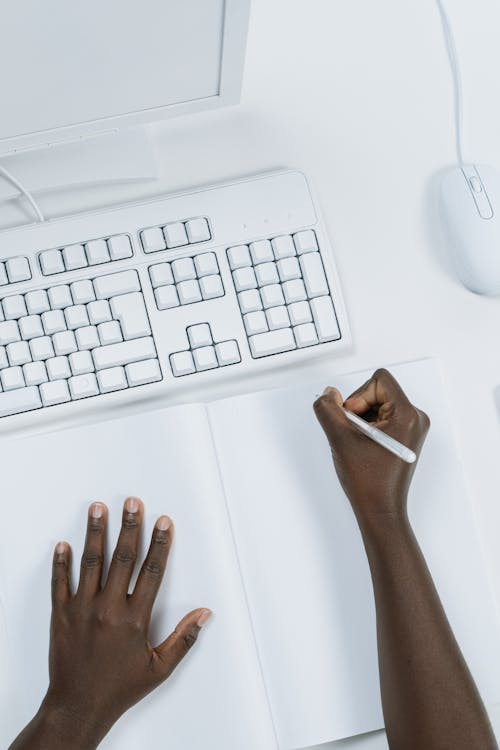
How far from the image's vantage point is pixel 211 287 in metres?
0.65

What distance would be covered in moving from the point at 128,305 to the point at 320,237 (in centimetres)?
18

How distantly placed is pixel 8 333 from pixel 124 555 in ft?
0.71

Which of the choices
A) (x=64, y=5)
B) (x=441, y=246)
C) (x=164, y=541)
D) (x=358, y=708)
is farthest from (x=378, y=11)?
(x=358, y=708)

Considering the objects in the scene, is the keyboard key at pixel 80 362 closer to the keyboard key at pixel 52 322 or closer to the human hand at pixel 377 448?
the keyboard key at pixel 52 322

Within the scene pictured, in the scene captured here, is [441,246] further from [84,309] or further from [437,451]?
Answer: [84,309]

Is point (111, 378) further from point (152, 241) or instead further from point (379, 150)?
point (379, 150)

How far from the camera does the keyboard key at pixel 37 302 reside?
650 mm

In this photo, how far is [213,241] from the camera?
2.17 ft

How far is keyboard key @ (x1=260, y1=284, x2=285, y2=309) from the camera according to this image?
0.65 m

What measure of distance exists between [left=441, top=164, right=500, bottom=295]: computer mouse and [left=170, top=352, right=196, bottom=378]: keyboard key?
0.26 metres

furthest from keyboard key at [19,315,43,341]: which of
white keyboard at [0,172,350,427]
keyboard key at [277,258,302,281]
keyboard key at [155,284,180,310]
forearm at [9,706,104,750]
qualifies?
forearm at [9,706,104,750]

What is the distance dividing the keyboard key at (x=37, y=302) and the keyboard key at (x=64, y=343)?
0.09 ft

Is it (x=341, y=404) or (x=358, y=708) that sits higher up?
(x=341, y=404)

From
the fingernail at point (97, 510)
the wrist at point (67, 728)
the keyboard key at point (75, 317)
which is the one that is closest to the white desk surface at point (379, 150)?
the keyboard key at point (75, 317)
